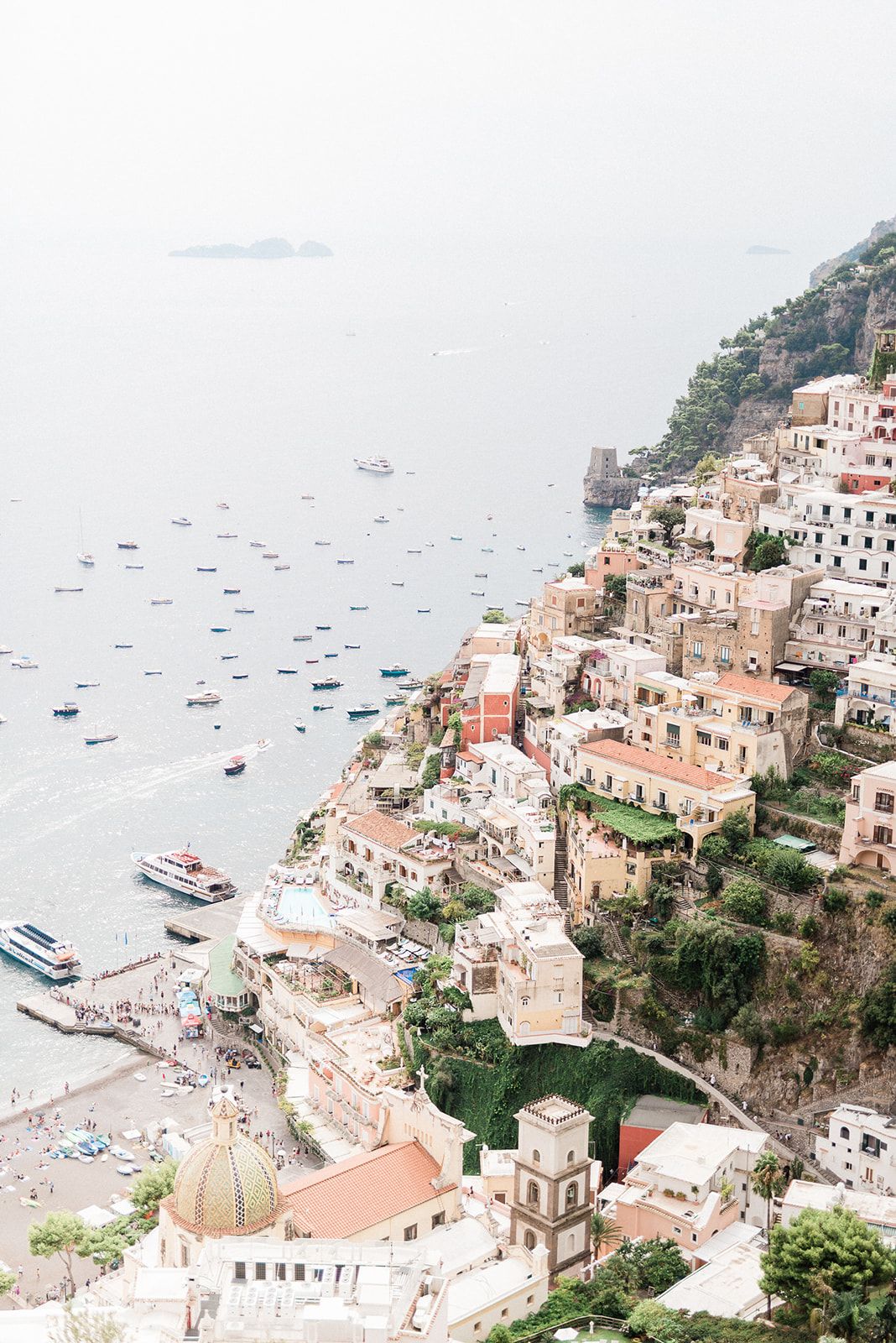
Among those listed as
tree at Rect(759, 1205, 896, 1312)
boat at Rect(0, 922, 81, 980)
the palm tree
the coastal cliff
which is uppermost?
the coastal cliff

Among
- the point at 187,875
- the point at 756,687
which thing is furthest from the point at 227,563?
the point at 756,687

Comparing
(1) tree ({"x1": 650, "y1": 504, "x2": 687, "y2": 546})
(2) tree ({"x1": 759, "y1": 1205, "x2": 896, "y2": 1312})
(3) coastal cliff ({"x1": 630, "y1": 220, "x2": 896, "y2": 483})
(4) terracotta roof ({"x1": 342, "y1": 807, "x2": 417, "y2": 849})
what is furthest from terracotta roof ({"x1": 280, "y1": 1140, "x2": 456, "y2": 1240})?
(3) coastal cliff ({"x1": 630, "y1": 220, "x2": 896, "y2": 483})

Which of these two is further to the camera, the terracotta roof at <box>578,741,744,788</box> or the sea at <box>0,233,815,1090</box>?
the sea at <box>0,233,815,1090</box>

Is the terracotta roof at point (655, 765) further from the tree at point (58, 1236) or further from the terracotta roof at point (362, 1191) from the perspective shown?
the tree at point (58, 1236)

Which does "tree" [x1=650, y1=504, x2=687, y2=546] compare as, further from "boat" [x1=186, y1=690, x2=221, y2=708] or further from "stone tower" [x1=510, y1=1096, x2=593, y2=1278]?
"boat" [x1=186, y1=690, x2=221, y2=708]

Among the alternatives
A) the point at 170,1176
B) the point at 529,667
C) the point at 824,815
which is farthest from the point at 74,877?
the point at 824,815

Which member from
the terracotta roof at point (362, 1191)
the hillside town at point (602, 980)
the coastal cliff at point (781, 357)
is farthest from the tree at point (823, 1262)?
the coastal cliff at point (781, 357)
